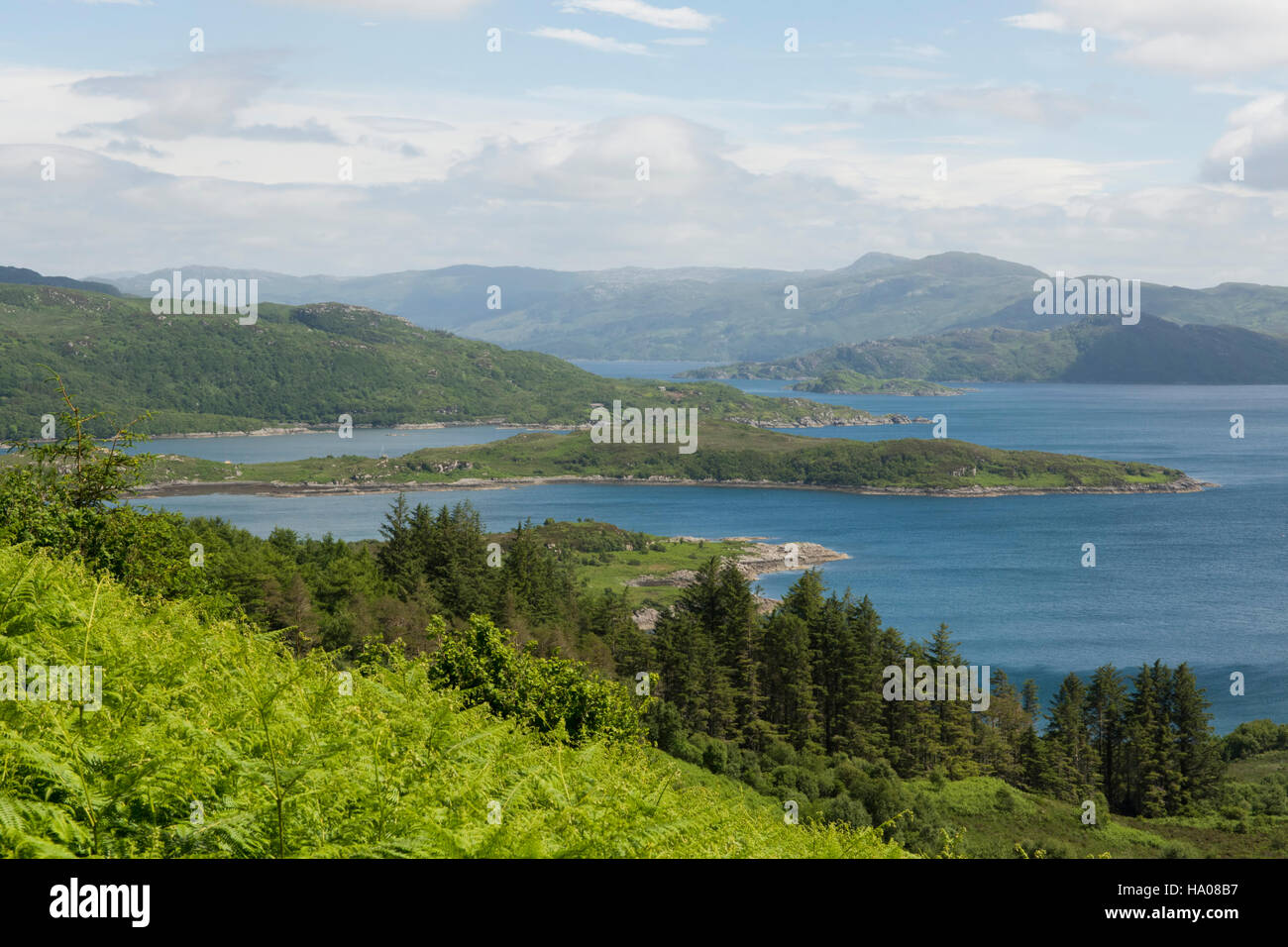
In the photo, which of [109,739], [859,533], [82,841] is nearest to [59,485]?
[109,739]

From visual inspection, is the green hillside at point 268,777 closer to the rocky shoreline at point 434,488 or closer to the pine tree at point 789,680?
the pine tree at point 789,680

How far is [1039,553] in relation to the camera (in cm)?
13150

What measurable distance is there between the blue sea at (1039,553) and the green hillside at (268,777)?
7611cm

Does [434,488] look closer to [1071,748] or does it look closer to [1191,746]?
[1071,748]

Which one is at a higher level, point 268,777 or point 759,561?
point 268,777

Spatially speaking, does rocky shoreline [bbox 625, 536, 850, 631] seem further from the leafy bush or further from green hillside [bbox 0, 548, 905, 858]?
green hillside [bbox 0, 548, 905, 858]

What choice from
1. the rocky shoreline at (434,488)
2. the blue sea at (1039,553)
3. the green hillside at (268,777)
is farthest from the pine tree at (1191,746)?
the rocky shoreline at (434,488)

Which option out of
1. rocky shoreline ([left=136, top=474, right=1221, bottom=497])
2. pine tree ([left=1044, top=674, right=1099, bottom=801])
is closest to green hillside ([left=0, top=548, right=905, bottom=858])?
pine tree ([left=1044, top=674, right=1099, bottom=801])

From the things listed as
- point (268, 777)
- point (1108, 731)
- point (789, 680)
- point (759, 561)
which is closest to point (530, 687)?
point (268, 777)

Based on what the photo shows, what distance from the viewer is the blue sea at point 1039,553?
3457 inches

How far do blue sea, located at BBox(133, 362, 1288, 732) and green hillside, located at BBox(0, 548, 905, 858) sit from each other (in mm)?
76106

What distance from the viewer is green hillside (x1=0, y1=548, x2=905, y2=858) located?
6129 mm

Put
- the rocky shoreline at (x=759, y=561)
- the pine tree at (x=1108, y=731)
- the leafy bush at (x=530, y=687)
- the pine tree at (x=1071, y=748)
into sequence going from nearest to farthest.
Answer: the leafy bush at (x=530, y=687), the pine tree at (x=1071, y=748), the pine tree at (x=1108, y=731), the rocky shoreline at (x=759, y=561)

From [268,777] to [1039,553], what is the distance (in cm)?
13667
